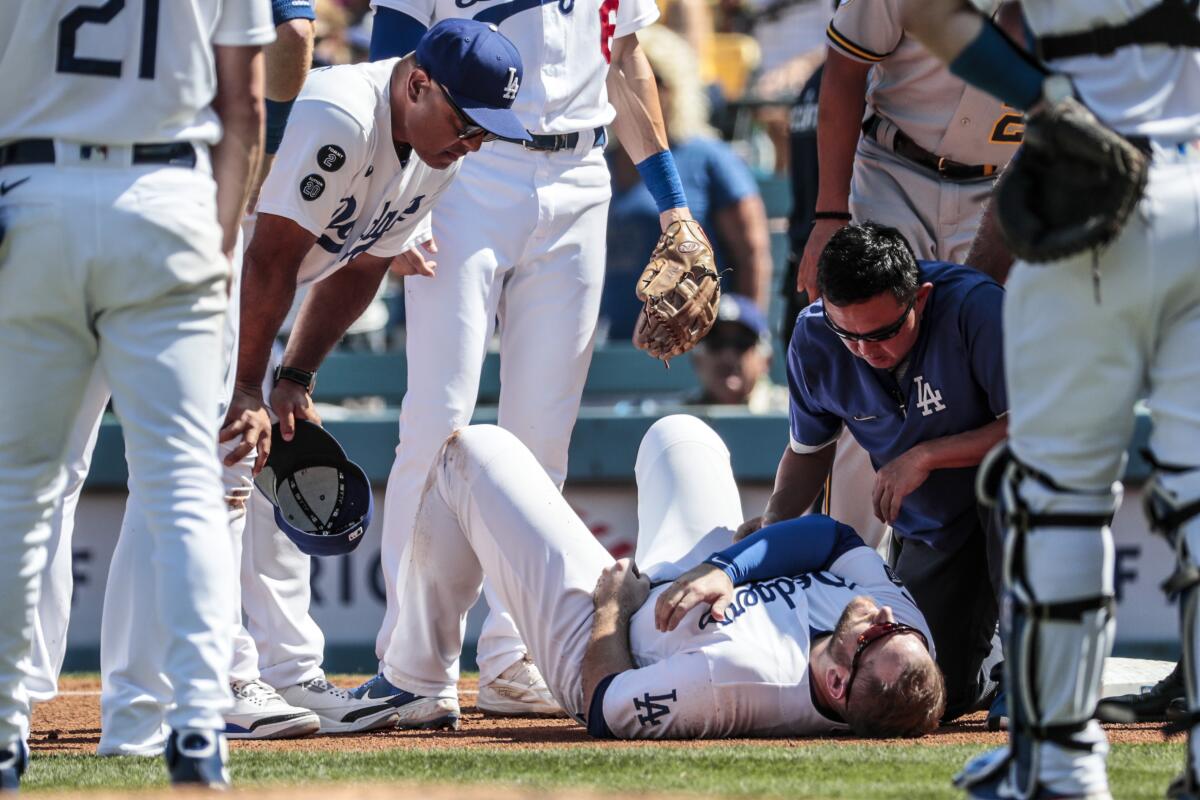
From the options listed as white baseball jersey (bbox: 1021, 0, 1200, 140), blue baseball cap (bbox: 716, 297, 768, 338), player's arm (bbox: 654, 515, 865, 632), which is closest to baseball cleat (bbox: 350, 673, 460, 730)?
player's arm (bbox: 654, 515, 865, 632)

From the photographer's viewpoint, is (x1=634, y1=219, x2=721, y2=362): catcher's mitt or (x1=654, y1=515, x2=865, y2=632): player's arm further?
(x1=634, y1=219, x2=721, y2=362): catcher's mitt

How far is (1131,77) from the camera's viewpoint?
3008 mm

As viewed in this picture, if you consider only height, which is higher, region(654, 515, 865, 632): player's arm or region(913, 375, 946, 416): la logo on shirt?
region(913, 375, 946, 416): la logo on shirt

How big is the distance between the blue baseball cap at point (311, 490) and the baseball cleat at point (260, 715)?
406mm

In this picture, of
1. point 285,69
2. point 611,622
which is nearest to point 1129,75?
point 611,622

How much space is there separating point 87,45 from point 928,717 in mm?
2592

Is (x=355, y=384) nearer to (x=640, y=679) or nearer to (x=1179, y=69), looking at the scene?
(x=640, y=679)

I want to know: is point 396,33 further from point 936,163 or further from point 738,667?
point 738,667

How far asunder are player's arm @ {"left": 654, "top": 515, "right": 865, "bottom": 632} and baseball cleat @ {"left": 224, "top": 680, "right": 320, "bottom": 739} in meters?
1.04

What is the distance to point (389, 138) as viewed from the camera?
4.55 meters

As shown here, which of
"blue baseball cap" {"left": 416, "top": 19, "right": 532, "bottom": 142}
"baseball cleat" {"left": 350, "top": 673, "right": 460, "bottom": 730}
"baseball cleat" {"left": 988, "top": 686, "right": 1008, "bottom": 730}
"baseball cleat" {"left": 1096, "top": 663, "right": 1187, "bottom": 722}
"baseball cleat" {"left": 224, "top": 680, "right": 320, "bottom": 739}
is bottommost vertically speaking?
"baseball cleat" {"left": 350, "top": 673, "right": 460, "bottom": 730}

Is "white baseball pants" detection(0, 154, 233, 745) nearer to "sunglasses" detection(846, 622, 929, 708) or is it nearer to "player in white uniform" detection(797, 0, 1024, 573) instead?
"sunglasses" detection(846, 622, 929, 708)

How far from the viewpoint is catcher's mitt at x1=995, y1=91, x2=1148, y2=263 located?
9.37ft

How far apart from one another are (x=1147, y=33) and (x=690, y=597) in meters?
1.83
